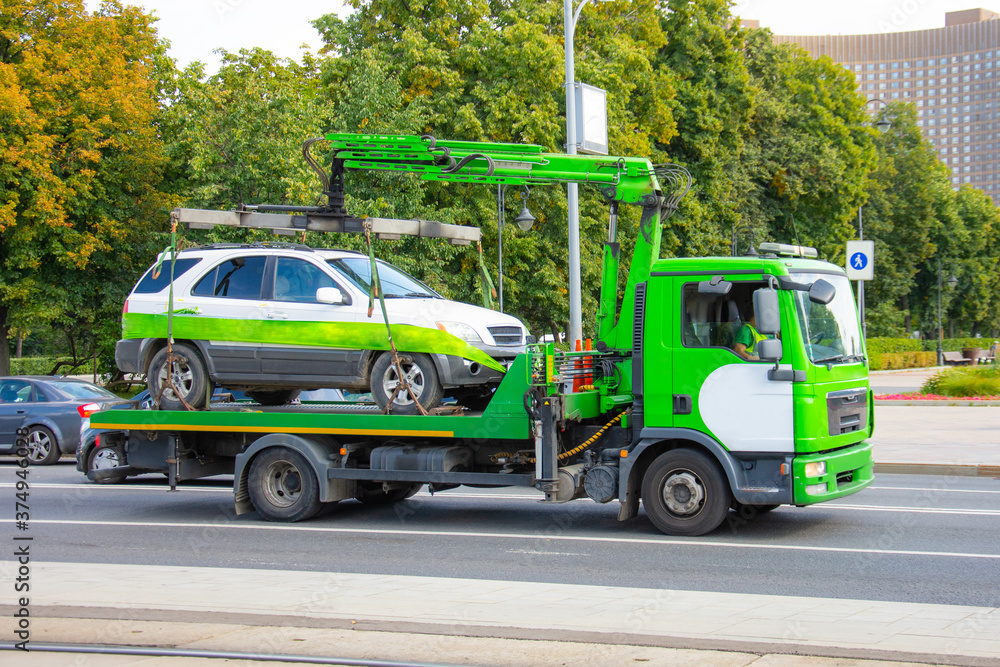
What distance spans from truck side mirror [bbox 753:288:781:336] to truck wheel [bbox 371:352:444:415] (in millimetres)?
3190

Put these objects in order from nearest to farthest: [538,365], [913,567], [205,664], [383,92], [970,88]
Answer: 1. [205,664]
2. [913,567]
3. [538,365]
4. [383,92]
5. [970,88]

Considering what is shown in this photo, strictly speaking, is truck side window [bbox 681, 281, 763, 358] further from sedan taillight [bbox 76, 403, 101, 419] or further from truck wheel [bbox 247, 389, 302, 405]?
sedan taillight [bbox 76, 403, 101, 419]

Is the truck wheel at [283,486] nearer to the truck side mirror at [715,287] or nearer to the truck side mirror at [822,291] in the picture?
the truck side mirror at [715,287]

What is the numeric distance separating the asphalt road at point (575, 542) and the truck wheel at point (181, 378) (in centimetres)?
129

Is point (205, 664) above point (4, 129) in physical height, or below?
below

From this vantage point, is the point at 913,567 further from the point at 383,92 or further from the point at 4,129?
the point at 4,129

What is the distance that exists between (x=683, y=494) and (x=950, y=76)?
172107mm

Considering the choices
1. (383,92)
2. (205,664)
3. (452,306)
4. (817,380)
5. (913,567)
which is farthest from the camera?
(383,92)

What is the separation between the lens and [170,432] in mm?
11062

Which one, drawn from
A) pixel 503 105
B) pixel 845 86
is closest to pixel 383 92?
pixel 503 105

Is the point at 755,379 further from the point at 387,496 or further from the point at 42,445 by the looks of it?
the point at 42,445

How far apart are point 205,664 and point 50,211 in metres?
21.8

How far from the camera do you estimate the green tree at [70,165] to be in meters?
24.7

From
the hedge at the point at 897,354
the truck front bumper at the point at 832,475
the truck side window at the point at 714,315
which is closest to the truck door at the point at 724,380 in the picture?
the truck side window at the point at 714,315
